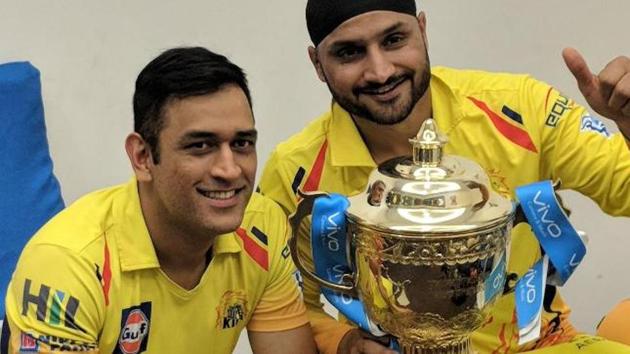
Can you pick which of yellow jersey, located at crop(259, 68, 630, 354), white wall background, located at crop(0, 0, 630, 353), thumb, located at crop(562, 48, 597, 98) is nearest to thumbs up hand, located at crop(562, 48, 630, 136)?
thumb, located at crop(562, 48, 597, 98)

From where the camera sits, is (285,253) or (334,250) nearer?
(334,250)

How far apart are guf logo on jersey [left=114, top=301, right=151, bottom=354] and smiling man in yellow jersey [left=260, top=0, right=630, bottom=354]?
0.24 metres

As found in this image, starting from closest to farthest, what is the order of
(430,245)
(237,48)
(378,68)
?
(430,245) → (378,68) → (237,48)

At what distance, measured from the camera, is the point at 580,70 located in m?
0.94

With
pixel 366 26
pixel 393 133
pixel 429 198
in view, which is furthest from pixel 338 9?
pixel 429 198

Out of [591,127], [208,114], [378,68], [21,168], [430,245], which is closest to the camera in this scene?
[430,245]

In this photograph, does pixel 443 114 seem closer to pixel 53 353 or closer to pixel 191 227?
pixel 191 227

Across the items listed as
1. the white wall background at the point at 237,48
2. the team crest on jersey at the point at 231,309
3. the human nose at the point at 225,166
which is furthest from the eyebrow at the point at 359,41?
the white wall background at the point at 237,48

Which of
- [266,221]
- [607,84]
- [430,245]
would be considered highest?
[607,84]

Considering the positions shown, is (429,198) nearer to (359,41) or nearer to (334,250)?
(334,250)

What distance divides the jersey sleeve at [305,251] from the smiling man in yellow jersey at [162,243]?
0.08m

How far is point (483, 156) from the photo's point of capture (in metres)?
1.23

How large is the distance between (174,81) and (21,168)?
710 mm

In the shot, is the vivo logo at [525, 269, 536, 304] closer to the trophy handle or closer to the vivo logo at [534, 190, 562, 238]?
the vivo logo at [534, 190, 562, 238]
